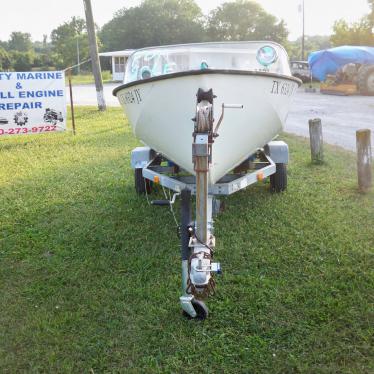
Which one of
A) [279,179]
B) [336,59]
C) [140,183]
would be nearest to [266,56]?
[279,179]

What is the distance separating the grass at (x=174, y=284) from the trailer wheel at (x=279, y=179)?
101mm

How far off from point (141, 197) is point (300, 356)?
3422mm

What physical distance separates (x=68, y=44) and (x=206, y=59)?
167 ft

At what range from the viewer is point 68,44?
172 ft

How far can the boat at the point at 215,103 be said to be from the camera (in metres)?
3.74

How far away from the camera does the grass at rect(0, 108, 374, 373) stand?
293 cm

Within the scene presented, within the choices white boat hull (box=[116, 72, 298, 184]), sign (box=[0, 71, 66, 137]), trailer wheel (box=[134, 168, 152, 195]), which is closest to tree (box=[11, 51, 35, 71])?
sign (box=[0, 71, 66, 137])

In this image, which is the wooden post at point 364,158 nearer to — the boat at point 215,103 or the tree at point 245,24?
the boat at point 215,103

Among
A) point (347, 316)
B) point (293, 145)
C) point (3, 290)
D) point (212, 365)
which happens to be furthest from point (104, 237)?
point (293, 145)

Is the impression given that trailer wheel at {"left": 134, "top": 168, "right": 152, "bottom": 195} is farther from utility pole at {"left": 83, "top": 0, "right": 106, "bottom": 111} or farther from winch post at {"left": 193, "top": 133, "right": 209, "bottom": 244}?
utility pole at {"left": 83, "top": 0, "right": 106, "bottom": 111}

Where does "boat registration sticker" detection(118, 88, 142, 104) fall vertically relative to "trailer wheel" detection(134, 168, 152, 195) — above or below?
above

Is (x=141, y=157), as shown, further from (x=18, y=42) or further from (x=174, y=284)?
(x=18, y=42)

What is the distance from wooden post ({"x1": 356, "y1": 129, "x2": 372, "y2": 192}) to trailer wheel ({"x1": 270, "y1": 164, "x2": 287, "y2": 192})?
0.92 meters

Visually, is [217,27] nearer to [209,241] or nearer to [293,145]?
[293,145]
